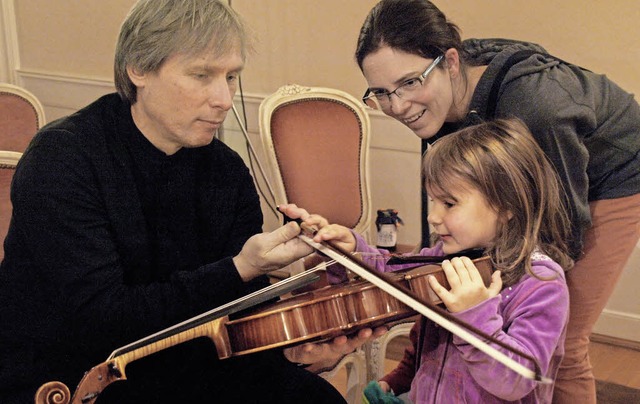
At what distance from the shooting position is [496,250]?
4.60ft

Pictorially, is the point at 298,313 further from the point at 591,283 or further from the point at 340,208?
the point at 340,208

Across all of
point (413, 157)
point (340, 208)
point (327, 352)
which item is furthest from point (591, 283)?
point (413, 157)

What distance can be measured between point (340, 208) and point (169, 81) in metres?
1.17

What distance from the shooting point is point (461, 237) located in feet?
4.63

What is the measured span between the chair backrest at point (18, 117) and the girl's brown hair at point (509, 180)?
6.41 ft

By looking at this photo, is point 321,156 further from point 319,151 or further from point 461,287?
point 461,287

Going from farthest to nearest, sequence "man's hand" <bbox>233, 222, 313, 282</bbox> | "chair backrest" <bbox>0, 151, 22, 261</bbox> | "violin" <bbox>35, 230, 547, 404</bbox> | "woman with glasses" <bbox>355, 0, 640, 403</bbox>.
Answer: "chair backrest" <bbox>0, 151, 22, 261</bbox> → "woman with glasses" <bbox>355, 0, 640, 403</bbox> → "man's hand" <bbox>233, 222, 313, 282</bbox> → "violin" <bbox>35, 230, 547, 404</bbox>

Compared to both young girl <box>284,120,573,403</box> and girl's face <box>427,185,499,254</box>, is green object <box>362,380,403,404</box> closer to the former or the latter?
young girl <box>284,120,573,403</box>

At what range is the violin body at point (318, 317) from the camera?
1236mm

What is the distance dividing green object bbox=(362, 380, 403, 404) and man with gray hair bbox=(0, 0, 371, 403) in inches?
2.6

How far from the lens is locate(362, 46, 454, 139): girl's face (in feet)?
5.32

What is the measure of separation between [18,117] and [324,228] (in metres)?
1.90

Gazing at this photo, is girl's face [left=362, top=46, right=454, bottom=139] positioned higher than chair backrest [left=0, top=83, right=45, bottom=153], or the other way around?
girl's face [left=362, top=46, right=454, bottom=139]

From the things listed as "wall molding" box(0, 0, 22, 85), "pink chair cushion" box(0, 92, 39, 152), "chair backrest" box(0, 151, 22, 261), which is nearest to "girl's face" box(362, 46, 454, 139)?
"chair backrest" box(0, 151, 22, 261)
